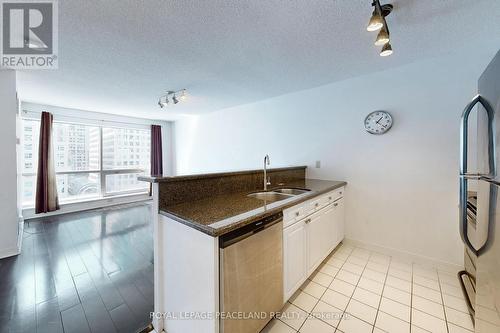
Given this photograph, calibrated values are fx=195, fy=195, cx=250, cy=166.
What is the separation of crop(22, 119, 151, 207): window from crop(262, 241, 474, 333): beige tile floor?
5.28m

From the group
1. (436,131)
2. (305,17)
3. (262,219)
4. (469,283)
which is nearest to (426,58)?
(436,131)

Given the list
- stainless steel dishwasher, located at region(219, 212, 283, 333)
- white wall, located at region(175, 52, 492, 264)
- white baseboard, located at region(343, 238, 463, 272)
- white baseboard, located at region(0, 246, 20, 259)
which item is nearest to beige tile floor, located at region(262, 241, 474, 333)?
white baseboard, located at region(343, 238, 463, 272)

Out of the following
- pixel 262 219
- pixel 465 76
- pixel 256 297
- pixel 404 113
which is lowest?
pixel 256 297

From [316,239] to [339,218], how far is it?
0.78 metres

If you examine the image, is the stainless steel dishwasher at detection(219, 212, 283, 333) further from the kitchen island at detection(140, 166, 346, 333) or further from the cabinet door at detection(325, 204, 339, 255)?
the cabinet door at detection(325, 204, 339, 255)

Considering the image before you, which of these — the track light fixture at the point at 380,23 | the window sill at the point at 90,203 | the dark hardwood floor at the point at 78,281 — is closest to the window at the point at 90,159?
the window sill at the point at 90,203

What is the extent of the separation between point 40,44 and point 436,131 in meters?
4.15

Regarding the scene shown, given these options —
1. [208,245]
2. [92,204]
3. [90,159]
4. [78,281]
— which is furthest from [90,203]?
[208,245]

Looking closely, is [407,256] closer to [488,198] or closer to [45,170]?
[488,198]

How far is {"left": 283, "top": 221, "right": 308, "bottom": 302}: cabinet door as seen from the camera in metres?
1.54

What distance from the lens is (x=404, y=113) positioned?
2.32 meters

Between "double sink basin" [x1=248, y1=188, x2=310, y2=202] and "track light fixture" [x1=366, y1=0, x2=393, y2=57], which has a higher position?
"track light fixture" [x1=366, y1=0, x2=393, y2=57]

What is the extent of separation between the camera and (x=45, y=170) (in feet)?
12.9

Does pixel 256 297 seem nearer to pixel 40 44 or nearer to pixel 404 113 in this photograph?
pixel 404 113
